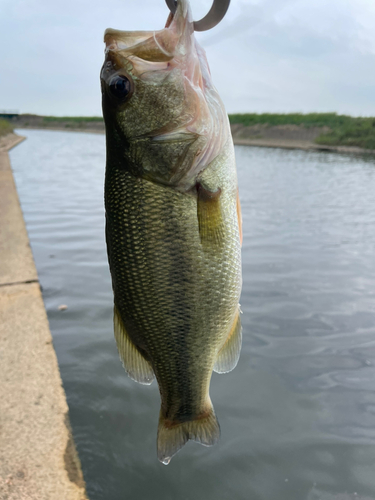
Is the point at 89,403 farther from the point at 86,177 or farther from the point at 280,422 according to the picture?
the point at 86,177

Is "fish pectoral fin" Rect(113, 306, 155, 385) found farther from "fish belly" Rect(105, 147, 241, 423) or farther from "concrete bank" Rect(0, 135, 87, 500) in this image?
"concrete bank" Rect(0, 135, 87, 500)

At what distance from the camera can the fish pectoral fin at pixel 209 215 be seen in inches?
56.0

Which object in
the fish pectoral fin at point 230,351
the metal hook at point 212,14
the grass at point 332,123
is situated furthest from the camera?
the grass at point 332,123

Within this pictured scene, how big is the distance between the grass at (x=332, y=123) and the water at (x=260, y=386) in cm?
3310

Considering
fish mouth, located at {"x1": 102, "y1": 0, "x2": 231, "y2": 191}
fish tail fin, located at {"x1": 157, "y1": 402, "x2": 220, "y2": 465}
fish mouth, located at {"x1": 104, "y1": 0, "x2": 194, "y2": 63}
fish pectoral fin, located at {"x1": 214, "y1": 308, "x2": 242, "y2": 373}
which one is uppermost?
fish mouth, located at {"x1": 104, "y1": 0, "x2": 194, "y2": 63}

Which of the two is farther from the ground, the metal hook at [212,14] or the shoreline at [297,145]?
the metal hook at [212,14]

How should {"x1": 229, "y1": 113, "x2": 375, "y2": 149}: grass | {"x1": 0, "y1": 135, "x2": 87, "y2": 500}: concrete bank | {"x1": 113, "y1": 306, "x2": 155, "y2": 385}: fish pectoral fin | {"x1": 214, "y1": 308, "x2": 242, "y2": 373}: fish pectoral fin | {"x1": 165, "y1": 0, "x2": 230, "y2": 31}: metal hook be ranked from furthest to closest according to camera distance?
{"x1": 229, "y1": 113, "x2": 375, "y2": 149}: grass
{"x1": 0, "y1": 135, "x2": 87, "y2": 500}: concrete bank
{"x1": 214, "y1": 308, "x2": 242, "y2": 373}: fish pectoral fin
{"x1": 113, "y1": 306, "x2": 155, "y2": 385}: fish pectoral fin
{"x1": 165, "y1": 0, "x2": 230, "y2": 31}: metal hook

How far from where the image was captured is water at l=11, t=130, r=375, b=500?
248 centimetres

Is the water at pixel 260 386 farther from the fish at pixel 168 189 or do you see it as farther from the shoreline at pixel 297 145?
the shoreline at pixel 297 145

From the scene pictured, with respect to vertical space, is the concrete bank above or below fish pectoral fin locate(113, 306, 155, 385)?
below

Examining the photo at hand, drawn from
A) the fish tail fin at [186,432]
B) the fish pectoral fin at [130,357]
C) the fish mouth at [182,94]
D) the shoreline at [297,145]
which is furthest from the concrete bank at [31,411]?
the shoreline at [297,145]

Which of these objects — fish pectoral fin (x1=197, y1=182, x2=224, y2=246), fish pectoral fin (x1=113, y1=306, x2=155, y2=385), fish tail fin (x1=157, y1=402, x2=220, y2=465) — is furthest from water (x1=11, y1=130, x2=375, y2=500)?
fish pectoral fin (x1=197, y1=182, x2=224, y2=246)

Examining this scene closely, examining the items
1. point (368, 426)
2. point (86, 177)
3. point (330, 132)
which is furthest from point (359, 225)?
point (330, 132)

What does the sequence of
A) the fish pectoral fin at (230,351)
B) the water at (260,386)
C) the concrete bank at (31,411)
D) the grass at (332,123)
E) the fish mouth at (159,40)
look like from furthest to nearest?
1. the grass at (332,123)
2. the water at (260,386)
3. the concrete bank at (31,411)
4. the fish pectoral fin at (230,351)
5. the fish mouth at (159,40)
